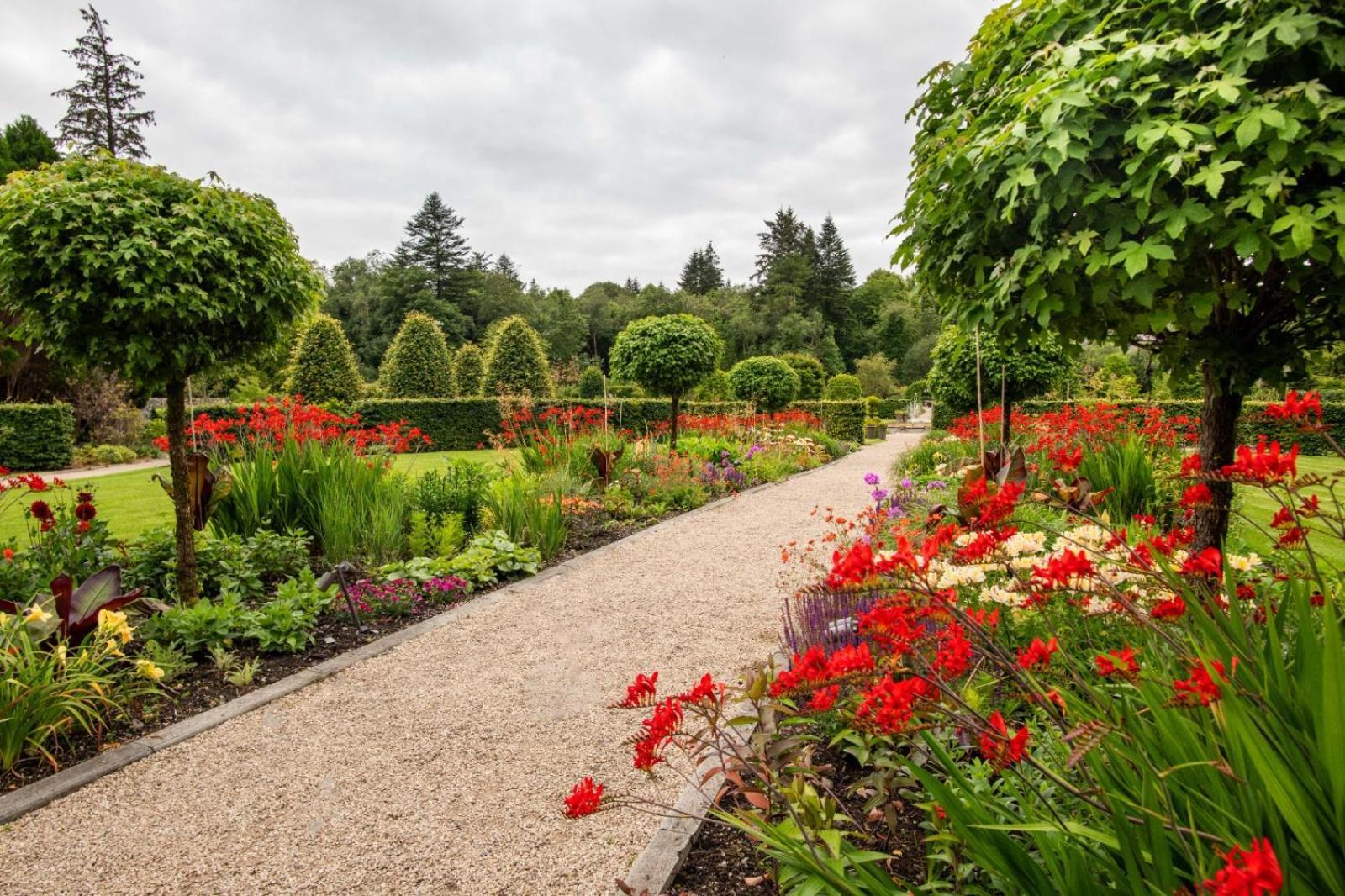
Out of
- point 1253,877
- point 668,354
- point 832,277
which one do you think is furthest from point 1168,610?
point 832,277

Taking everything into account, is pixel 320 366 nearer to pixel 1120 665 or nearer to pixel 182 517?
pixel 182 517

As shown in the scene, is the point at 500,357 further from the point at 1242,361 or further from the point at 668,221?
the point at 668,221

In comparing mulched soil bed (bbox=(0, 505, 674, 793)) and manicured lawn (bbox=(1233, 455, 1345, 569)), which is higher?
manicured lawn (bbox=(1233, 455, 1345, 569))

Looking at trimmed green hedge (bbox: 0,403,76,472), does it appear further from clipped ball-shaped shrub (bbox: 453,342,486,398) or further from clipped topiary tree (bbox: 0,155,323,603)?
clipped topiary tree (bbox: 0,155,323,603)

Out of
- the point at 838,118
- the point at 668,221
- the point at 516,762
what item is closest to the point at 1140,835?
the point at 516,762

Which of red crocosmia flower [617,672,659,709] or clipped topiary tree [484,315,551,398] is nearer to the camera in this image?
red crocosmia flower [617,672,659,709]

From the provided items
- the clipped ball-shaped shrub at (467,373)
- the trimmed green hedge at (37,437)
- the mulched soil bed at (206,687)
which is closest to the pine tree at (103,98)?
the clipped ball-shaped shrub at (467,373)

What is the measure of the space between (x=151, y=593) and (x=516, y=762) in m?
2.85

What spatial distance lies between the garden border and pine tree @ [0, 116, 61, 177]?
2001 centimetres

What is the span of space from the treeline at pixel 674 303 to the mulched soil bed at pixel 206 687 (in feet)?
98.6

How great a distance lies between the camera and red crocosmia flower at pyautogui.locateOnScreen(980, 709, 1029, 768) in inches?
38.4

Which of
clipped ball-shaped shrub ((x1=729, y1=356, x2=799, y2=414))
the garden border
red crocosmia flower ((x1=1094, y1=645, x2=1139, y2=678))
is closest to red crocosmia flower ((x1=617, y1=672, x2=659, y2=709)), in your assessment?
red crocosmia flower ((x1=1094, y1=645, x2=1139, y2=678))

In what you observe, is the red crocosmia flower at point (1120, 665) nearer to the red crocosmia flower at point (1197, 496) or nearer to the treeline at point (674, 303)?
the red crocosmia flower at point (1197, 496)

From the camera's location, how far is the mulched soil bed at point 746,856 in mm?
1701
